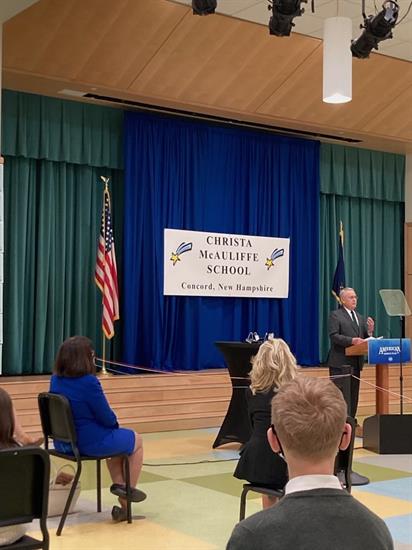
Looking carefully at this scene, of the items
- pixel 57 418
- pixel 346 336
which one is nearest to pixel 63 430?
pixel 57 418

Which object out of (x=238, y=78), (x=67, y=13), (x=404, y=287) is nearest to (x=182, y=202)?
(x=238, y=78)

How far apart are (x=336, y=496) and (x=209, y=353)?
9.07 meters

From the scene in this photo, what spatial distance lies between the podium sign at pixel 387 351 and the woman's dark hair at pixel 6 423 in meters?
5.08

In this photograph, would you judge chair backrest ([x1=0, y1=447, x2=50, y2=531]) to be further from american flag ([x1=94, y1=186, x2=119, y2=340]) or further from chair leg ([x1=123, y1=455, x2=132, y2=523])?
american flag ([x1=94, y1=186, x2=119, y2=340])

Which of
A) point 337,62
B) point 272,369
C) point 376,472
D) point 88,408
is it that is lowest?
point 376,472

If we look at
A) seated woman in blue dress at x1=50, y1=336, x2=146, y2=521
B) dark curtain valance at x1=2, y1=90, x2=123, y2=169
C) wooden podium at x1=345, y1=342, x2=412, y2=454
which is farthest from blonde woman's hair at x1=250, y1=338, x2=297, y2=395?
dark curtain valance at x1=2, y1=90, x2=123, y2=169

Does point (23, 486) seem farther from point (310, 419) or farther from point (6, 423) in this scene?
point (310, 419)

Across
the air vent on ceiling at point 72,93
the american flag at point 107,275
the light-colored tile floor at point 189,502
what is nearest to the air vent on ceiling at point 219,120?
the air vent on ceiling at point 72,93

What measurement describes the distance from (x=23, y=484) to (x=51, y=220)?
6.56 metres

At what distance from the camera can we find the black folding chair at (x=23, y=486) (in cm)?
334

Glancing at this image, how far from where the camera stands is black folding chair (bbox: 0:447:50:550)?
3.34 metres

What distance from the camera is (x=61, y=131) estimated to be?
9734mm

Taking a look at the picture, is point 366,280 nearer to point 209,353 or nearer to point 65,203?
point 209,353

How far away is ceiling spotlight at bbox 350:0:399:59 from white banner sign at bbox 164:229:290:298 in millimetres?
3660
